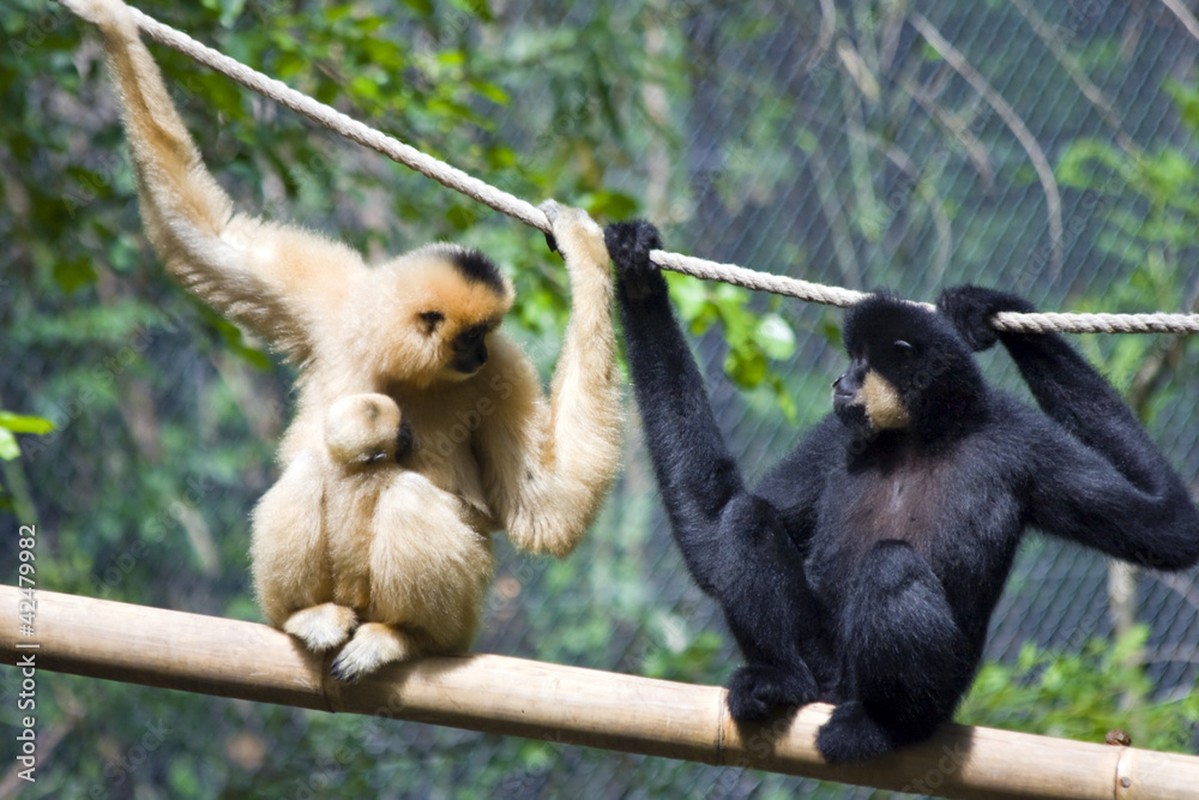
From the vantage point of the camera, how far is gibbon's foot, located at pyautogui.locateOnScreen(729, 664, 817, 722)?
3350 mm

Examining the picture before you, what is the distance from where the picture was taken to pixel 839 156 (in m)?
8.46

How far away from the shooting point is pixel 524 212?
374 cm

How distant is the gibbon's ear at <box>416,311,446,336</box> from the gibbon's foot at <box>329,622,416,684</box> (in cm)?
88

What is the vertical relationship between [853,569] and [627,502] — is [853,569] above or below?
above

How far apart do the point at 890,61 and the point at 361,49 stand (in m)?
4.26

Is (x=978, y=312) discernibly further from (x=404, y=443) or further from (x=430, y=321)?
(x=404, y=443)

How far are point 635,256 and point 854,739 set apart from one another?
62.5 inches

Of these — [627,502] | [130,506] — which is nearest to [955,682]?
[627,502]

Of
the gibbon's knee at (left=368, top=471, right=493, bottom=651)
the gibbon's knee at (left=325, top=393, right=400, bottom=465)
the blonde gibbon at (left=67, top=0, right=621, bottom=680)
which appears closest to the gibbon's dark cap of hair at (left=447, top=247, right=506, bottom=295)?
the blonde gibbon at (left=67, top=0, right=621, bottom=680)

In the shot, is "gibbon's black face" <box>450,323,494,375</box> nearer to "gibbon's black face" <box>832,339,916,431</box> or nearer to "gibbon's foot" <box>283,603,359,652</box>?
"gibbon's foot" <box>283,603,359,652</box>

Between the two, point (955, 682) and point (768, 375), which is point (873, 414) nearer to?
point (955, 682)

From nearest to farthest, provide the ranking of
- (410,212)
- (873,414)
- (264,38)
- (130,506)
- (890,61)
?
(873,414)
(264,38)
(410,212)
(130,506)
(890,61)

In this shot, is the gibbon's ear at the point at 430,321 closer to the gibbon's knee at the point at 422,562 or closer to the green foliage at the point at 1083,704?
the gibbon's knee at the point at 422,562

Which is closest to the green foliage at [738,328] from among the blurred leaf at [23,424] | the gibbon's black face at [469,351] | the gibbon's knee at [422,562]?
the gibbon's black face at [469,351]
